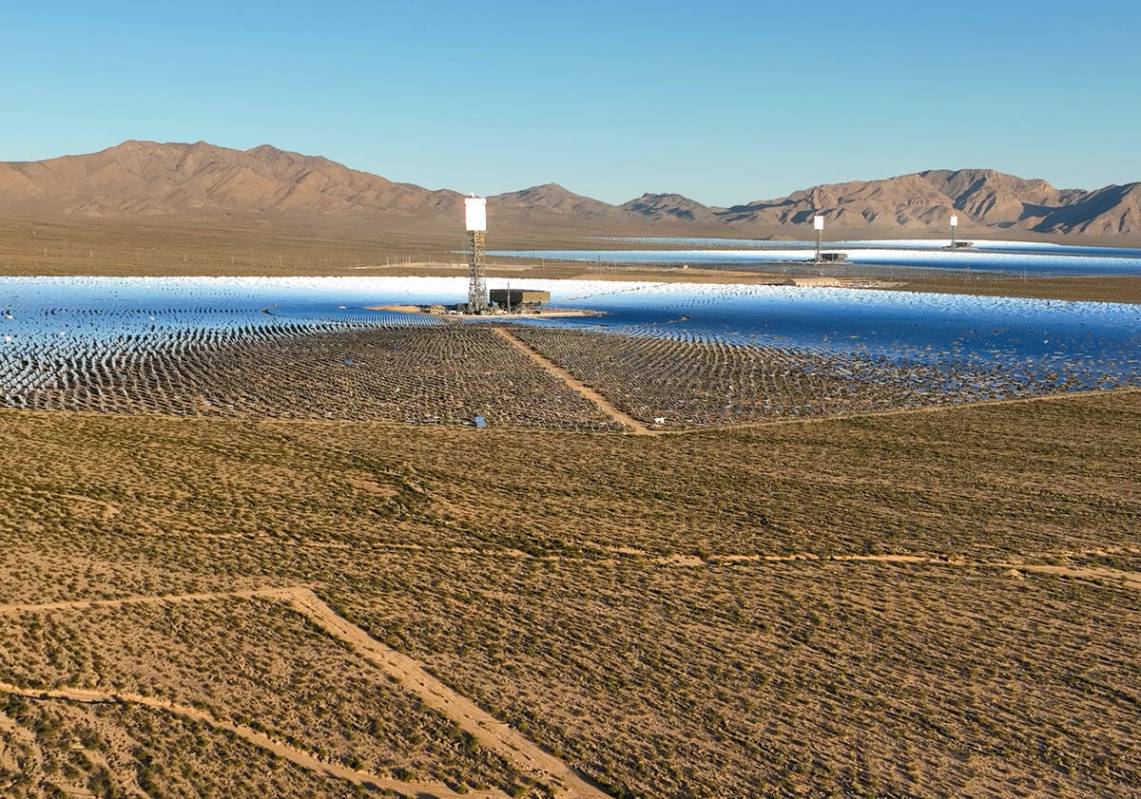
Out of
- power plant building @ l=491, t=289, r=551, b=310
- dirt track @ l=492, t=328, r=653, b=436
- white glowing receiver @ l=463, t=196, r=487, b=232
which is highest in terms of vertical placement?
white glowing receiver @ l=463, t=196, r=487, b=232

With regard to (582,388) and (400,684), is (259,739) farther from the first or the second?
(582,388)

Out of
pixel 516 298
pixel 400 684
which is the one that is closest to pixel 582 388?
pixel 400 684

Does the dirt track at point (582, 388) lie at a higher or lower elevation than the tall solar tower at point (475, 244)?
lower

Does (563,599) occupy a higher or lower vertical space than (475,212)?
lower

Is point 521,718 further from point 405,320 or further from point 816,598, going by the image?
point 405,320

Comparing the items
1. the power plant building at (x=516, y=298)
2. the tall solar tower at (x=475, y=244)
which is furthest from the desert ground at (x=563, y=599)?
the power plant building at (x=516, y=298)

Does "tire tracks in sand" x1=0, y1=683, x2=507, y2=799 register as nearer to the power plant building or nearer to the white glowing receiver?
the power plant building

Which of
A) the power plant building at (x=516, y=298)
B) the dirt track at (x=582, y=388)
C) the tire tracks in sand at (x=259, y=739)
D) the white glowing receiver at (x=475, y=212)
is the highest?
the white glowing receiver at (x=475, y=212)

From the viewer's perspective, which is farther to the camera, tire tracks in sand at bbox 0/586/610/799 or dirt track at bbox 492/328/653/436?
dirt track at bbox 492/328/653/436

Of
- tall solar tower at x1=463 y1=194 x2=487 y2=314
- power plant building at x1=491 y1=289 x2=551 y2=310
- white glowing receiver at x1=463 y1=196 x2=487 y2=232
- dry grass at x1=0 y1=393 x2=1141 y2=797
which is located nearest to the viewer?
dry grass at x1=0 y1=393 x2=1141 y2=797

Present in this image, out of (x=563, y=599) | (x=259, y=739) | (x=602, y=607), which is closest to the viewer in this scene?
(x=259, y=739)

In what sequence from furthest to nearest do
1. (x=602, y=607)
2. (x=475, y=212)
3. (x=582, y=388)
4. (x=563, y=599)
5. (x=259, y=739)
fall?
(x=475, y=212), (x=582, y=388), (x=563, y=599), (x=602, y=607), (x=259, y=739)

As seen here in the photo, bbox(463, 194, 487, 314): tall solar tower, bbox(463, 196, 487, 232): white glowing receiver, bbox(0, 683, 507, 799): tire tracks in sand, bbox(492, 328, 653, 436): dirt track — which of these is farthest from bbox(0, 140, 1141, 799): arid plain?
bbox(463, 196, 487, 232): white glowing receiver

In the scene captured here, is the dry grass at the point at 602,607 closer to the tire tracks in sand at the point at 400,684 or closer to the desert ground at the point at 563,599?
the desert ground at the point at 563,599
